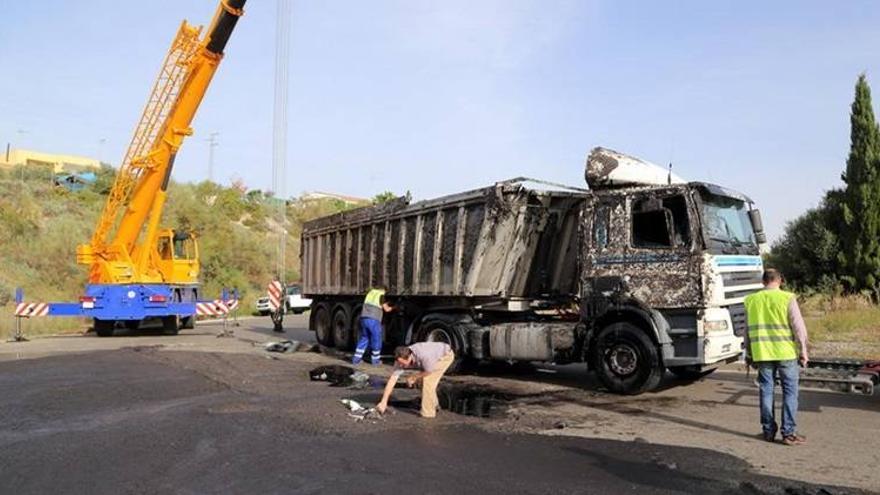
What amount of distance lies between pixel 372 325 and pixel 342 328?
2687mm

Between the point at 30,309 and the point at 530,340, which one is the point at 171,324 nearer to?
the point at 30,309

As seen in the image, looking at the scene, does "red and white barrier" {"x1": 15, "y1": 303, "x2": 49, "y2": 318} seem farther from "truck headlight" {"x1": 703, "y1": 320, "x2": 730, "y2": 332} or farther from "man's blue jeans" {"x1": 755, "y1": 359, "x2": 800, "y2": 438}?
"man's blue jeans" {"x1": 755, "y1": 359, "x2": 800, "y2": 438}

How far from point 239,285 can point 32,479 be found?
111 feet

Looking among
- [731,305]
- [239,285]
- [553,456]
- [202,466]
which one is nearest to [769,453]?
[553,456]

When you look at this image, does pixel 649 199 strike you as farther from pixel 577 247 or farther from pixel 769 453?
pixel 769 453

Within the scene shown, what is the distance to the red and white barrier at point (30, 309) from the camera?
18594 mm

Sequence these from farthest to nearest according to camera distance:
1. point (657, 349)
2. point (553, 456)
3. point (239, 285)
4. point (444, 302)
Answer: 1. point (239, 285)
2. point (444, 302)
3. point (657, 349)
4. point (553, 456)

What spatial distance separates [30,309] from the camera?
61.4 feet

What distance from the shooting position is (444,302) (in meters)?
12.4

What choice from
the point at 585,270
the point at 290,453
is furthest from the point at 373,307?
the point at 290,453

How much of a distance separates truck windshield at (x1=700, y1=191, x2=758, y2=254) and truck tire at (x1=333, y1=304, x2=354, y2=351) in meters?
8.24

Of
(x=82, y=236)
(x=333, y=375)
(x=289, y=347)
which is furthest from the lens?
(x=82, y=236)

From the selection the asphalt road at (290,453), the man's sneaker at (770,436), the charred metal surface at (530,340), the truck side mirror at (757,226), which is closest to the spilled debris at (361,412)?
the asphalt road at (290,453)

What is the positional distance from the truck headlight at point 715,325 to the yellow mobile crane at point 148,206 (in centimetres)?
1403
